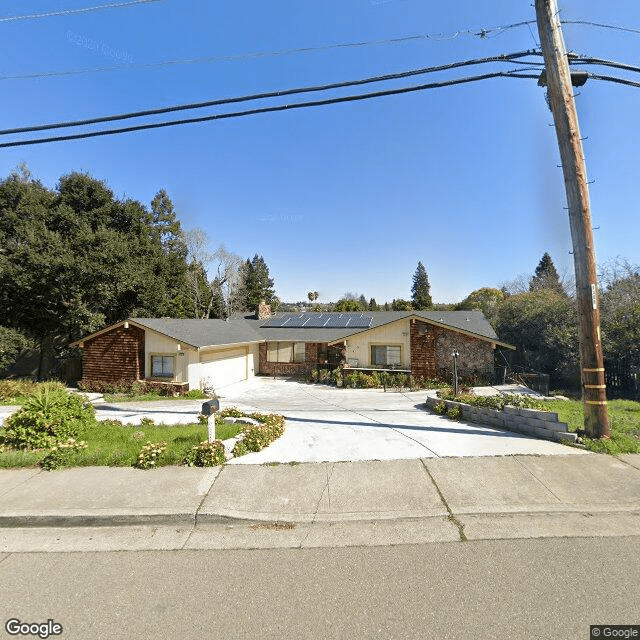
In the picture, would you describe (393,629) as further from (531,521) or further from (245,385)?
(245,385)

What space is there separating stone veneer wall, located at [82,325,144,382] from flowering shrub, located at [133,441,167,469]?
12673mm

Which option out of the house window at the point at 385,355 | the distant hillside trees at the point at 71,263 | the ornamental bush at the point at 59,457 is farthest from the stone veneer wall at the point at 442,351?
the distant hillside trees at the point at 71,263

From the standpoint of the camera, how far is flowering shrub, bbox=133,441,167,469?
6.22 metres

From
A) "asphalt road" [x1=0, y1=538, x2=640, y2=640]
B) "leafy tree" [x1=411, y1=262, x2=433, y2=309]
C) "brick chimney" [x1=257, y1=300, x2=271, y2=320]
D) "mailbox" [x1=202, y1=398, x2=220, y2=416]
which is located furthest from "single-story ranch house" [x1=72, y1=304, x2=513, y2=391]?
"leafy tree" [x1=411, y1=262, x2=433, y2=309]

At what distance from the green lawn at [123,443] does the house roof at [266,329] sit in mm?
7895

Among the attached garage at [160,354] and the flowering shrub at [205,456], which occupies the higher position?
the attached garage at [160,354]

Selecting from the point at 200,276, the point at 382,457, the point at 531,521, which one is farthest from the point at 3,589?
the point at 200,276

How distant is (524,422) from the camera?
26.2ft

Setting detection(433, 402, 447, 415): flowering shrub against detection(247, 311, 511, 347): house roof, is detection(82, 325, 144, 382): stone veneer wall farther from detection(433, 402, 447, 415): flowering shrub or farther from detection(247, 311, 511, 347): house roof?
detection(433, 402, 447, 415): flowering shrub

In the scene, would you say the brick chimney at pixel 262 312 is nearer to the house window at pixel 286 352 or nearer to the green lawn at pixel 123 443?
the house window at pixel 286 352

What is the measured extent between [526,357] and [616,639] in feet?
61.1

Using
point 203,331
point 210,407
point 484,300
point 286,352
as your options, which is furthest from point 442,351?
point 484,300

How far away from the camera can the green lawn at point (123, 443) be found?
646 cm

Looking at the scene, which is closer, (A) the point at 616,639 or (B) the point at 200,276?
(A) the point at 616,639
